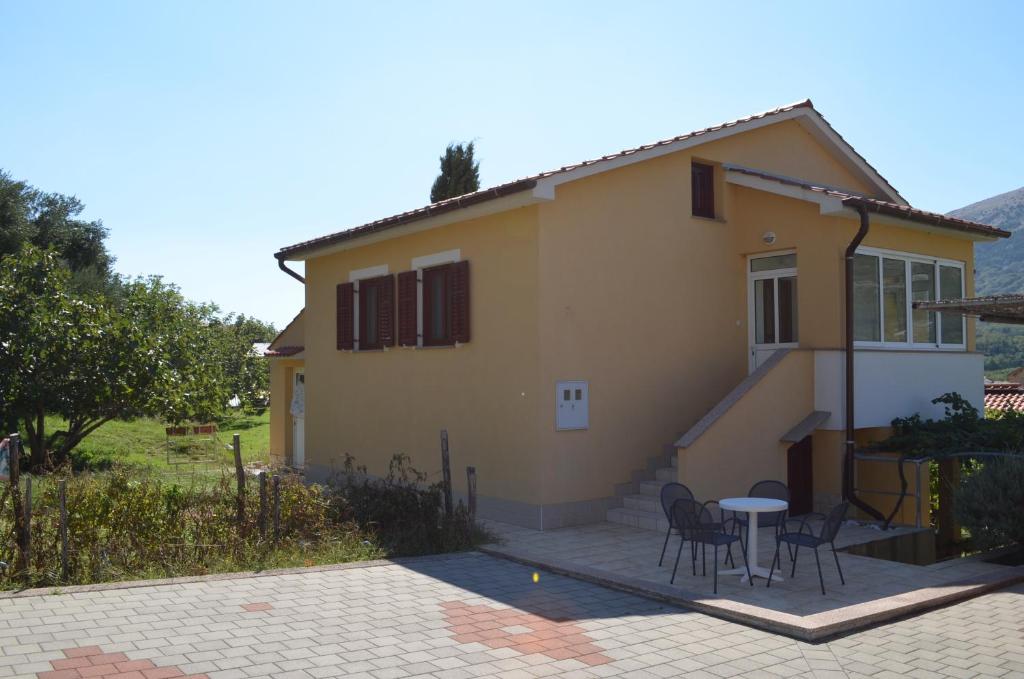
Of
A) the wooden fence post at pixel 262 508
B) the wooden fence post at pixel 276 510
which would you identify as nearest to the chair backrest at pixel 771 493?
the wooden fence post at pixel 276 510

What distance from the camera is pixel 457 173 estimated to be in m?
27.6

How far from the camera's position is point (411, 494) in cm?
1030

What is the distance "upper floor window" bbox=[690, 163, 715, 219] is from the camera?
1309 centimetres

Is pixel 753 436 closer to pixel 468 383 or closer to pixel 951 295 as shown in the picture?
pixel 468 383

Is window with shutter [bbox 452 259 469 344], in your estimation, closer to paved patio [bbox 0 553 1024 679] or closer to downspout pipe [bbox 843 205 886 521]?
paved patio [bbox 0 553 1024 679]

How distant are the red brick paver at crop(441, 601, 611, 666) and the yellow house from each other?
3.81m

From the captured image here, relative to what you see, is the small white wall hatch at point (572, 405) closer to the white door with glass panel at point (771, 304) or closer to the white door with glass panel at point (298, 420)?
the white door with glass panel at point (771, 304)

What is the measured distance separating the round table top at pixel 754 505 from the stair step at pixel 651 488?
9.58 ft

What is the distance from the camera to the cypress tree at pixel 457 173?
27.5 meters

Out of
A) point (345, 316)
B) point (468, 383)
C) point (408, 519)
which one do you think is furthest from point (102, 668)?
point (345, 316)

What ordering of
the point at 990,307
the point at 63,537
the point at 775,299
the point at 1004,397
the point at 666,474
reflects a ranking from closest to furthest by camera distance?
the point at 63,537, the point at 990,307, the point at 666,474, the point at 775,299, the point at 1004,397

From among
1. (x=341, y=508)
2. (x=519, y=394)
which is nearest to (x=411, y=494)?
(x=341, y=508)

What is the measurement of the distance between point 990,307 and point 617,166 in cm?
505

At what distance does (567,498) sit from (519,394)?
1487 millimetres
